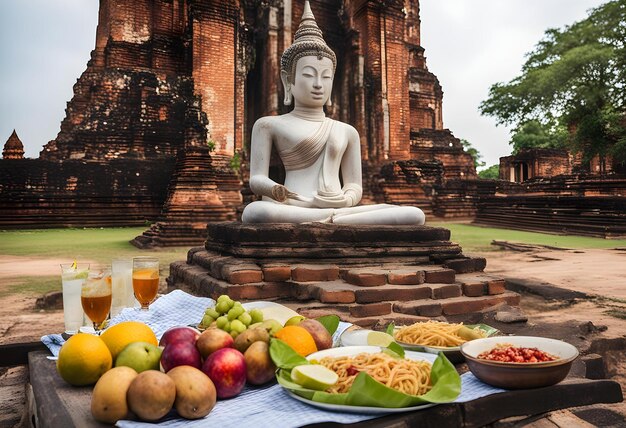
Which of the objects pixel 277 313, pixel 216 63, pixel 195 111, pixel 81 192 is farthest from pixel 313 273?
pixel 216 63

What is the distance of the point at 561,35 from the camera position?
21938 millimetres

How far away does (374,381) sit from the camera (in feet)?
3.94

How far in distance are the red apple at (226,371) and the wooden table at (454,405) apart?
0.99ft

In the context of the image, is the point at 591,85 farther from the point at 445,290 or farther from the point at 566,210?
the point at 445,290

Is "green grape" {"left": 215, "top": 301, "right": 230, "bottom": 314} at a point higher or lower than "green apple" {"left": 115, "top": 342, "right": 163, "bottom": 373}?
higher

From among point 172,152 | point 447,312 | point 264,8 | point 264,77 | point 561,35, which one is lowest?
point 447,312

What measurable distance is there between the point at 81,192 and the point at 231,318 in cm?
1088

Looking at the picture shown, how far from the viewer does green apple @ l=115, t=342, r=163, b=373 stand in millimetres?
1392

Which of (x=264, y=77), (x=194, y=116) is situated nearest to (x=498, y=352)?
(x=194, y=116)

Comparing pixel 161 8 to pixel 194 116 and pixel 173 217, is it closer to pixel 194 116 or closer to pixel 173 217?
pixel 194 116

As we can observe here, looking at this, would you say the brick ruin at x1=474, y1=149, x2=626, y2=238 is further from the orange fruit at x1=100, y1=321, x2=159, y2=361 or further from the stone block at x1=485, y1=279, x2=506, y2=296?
the orange fruit at x1=100, y1=321, x2=159, y2=361

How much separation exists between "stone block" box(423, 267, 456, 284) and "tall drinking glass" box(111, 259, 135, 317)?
1.94m

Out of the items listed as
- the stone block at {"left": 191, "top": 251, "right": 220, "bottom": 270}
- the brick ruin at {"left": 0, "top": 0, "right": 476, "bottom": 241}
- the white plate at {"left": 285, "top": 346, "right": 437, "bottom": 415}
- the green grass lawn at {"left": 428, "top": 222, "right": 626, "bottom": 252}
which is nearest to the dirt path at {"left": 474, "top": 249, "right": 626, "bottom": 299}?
the green grass lawn at {"left": 428, "top": 222, "right": 626, "bottom": 252}

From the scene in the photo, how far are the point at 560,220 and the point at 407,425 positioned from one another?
1145cm
